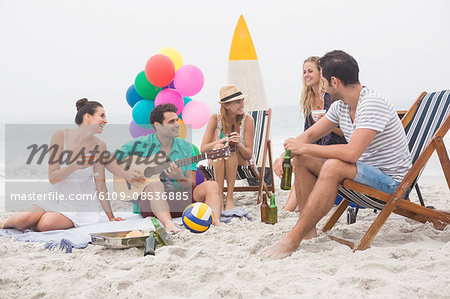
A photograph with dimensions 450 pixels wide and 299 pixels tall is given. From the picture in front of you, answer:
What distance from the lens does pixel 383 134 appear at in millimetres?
2646

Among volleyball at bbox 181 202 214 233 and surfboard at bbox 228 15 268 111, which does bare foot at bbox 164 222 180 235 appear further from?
surfboard at bbox 228 15 268 111

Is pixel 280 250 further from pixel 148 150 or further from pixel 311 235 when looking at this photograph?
pixel 148 150

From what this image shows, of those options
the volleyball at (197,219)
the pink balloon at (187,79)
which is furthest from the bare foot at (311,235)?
the pink balloon at (187,79)

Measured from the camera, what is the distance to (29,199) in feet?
19.7

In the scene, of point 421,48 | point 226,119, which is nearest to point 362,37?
point 421,48

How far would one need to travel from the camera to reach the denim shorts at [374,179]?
2.50 m

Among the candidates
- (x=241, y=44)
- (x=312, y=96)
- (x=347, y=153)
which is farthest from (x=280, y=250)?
(x=241, y=44)

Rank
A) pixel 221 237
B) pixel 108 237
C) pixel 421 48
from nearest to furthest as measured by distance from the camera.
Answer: pixel 108 237
pixel 221 237
pixel 421 48

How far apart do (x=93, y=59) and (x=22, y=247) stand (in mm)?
16263

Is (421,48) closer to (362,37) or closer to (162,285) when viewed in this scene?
(362,37)

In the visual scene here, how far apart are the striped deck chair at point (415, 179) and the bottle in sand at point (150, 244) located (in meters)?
1.20

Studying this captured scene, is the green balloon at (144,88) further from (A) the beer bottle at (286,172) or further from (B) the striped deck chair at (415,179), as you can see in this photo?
(B) the striped deck chair at (415,179)

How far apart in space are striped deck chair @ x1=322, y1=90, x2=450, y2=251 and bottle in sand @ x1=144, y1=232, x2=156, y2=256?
1.20m

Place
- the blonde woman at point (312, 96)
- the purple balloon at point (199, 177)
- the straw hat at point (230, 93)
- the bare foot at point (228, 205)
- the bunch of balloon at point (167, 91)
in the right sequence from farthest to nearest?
the bunch of balloon at point (167, 91)
the purple balloon at point (199, 177)
the straw hat at point (230, 93)
the bare foot at point (228, 205)
the blonde woman at point (312, 96)
